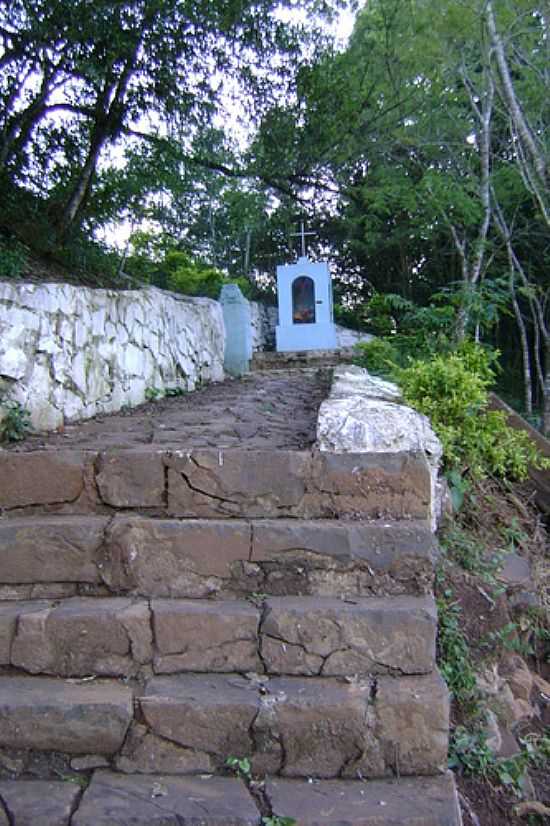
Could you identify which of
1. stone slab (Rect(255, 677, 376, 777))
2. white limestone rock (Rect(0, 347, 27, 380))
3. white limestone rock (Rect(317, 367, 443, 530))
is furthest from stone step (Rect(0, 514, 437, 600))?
white limestone rock (Rect(0, 347, 27, 380))

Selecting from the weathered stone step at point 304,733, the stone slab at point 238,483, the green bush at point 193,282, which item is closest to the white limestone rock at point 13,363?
the stone slab at point 238,483

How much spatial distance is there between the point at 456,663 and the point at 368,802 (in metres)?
0.73

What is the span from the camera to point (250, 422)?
354 cm

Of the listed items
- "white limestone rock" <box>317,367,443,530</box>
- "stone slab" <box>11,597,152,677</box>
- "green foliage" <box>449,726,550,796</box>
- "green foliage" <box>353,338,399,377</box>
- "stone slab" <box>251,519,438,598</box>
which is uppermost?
"green foliage" <box>353,338,399,377</box>

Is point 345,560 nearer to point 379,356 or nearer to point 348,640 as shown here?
point 348,640

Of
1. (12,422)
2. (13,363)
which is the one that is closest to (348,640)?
(12,422)

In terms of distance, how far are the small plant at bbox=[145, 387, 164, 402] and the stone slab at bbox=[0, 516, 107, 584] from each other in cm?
296

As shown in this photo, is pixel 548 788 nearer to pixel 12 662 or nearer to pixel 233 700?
pixel 233 700

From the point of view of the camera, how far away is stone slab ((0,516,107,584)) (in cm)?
219

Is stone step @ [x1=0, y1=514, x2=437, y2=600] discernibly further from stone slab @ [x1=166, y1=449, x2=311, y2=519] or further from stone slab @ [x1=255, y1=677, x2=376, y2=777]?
stone slab @ [x1=255, y1=677, x2=376, y2=777]

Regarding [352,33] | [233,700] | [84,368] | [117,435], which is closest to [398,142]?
[352,33]

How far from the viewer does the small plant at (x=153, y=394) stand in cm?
515

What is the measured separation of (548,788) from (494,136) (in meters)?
11.2

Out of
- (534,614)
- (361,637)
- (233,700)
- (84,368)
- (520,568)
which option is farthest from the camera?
(84,368)
